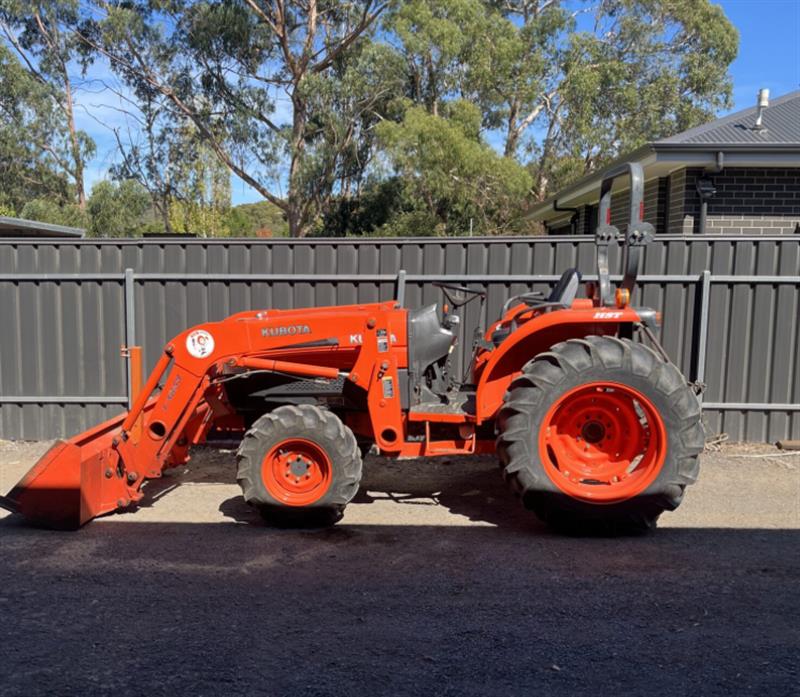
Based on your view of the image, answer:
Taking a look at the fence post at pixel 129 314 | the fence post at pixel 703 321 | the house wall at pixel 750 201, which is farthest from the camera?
the house wall at pixel 750 201

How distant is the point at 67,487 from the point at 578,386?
10.7 ft

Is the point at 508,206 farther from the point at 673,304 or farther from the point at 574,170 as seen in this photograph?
the point at 673,304

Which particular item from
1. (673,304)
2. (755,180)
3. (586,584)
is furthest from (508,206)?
(586,584)

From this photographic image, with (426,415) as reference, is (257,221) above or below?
above

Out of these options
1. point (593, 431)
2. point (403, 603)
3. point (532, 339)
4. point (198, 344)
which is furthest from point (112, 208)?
point (403, 603)

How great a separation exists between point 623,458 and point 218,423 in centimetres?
296

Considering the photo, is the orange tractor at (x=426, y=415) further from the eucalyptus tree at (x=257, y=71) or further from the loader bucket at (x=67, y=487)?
the eucalyptus tree at (x=257, y=71)

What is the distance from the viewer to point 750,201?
31.6ft

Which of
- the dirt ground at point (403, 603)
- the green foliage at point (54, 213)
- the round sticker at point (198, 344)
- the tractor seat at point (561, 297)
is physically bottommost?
the dirt ground at point (403, 603)

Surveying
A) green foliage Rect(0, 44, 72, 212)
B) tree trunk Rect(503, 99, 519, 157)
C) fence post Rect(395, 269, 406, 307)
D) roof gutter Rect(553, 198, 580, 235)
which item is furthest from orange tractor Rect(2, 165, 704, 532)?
green foliage Rect(0, 44, 72, 212)

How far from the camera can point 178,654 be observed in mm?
3332

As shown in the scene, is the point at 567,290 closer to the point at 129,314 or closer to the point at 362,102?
the point at 129,314

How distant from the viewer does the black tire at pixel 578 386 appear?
472 cm

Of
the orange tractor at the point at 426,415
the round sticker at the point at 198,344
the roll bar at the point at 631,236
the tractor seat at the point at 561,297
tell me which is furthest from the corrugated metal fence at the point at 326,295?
the round sticker at the point at 198,344
